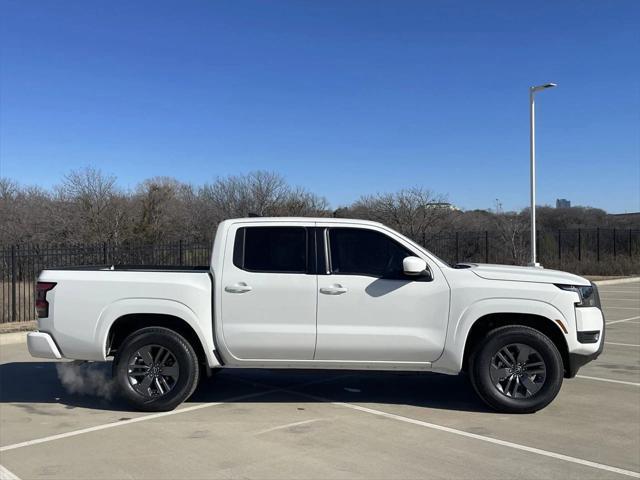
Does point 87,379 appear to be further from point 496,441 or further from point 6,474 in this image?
point 496,441

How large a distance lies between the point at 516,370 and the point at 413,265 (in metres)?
1.49

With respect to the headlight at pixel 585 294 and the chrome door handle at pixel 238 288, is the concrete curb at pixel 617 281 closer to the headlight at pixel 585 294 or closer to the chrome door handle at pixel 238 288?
the headlight at pixel 585 294

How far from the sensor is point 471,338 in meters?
5.84

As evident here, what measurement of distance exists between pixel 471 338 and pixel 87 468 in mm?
3706

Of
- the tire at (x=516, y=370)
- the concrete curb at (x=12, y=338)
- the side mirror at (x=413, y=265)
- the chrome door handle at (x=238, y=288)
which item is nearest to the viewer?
the side mirror at (x=413, y=265)

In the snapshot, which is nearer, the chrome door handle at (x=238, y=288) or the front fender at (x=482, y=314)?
the front fender at (x=482, y=314)

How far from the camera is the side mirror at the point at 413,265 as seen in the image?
18.0 feet

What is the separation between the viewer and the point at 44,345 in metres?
5.81

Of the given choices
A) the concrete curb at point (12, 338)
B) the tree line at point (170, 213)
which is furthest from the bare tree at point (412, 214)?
the concrete curb at point (12, 338)

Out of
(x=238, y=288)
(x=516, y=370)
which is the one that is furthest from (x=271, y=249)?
(x=516, y=370)

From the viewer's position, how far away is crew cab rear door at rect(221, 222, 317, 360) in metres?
5.68

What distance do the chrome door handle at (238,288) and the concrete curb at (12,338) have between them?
671 centimetres

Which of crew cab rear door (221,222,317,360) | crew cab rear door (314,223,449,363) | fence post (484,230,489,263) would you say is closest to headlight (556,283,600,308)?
crew cab rear door (314,223,449,363)

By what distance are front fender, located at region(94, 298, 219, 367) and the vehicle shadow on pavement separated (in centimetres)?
81
